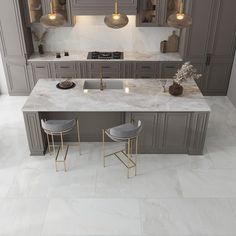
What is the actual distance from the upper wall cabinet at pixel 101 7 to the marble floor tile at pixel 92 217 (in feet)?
12.8

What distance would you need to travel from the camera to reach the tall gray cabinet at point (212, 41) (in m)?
5.98

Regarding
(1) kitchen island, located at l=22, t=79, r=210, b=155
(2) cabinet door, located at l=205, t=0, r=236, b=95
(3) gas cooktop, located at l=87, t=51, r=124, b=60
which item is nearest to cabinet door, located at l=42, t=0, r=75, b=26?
(3) gas cooktop, located at l=87, t=51, r=124, b=60

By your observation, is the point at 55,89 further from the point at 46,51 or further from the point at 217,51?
the point at 217,51

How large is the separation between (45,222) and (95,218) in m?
0.66

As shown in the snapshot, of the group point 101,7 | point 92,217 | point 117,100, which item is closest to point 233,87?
point 117,100

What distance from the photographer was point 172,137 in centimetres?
488

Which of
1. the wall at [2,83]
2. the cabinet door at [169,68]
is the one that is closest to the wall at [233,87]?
the cabinet door at [169,68]

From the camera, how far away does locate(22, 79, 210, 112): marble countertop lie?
14.8 feet

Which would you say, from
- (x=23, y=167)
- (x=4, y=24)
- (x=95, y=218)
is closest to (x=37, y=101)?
(x=23, y=167)

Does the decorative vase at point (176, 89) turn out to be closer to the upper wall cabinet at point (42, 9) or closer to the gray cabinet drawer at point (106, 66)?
the gray cabinet drawer at point (106, 66)

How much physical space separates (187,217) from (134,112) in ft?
5.66

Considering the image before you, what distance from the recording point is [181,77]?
4.70 m

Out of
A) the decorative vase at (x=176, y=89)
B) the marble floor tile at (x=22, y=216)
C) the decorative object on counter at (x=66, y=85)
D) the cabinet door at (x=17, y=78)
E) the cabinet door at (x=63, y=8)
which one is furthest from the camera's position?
the cabinet door at (x=17, y=78)

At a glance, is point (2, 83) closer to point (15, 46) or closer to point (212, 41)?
point (15, 46)
